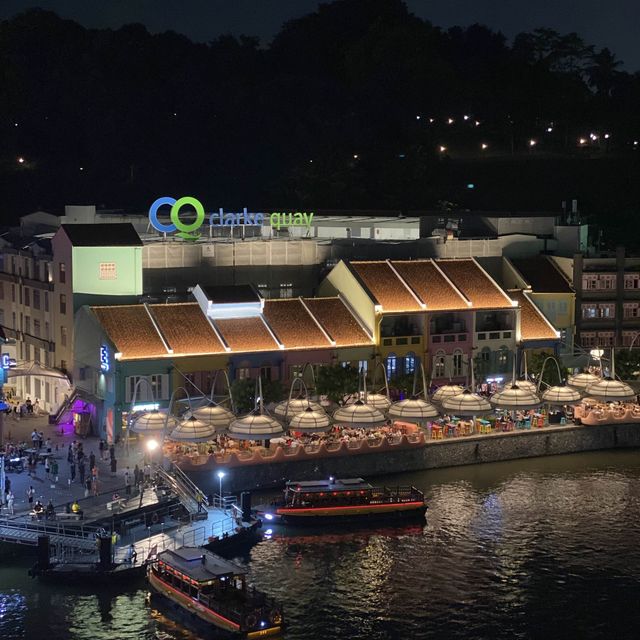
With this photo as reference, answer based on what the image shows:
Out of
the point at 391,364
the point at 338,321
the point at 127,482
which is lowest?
the point at 127,482

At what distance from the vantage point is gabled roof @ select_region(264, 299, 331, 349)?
3223 inches

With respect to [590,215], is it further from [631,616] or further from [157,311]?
[631,616]

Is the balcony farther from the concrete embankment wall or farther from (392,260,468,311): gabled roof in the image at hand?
the concrete embankment wall

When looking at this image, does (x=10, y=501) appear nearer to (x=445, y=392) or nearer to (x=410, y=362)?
(x=445, y=392)

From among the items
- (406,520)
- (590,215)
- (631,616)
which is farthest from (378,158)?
(631,616)

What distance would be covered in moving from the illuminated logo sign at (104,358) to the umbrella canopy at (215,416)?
622cm

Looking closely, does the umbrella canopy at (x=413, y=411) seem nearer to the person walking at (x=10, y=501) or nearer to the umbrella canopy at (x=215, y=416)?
the umbrella canopy at (x=215, y=416)

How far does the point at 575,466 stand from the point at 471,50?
113 metres

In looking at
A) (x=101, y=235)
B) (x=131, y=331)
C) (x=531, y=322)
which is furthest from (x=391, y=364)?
(x=101, y=235)

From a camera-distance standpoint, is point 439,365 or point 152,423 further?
point 439,365

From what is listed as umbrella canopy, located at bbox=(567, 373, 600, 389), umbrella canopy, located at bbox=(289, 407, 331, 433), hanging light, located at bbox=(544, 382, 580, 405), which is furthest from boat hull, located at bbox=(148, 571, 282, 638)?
umbrella canopy, located at bbox=(567, 373, 600, 389)

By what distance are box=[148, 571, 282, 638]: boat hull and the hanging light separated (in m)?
32.2

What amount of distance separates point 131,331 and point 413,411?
15.7 meters

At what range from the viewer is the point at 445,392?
80.4 metres
